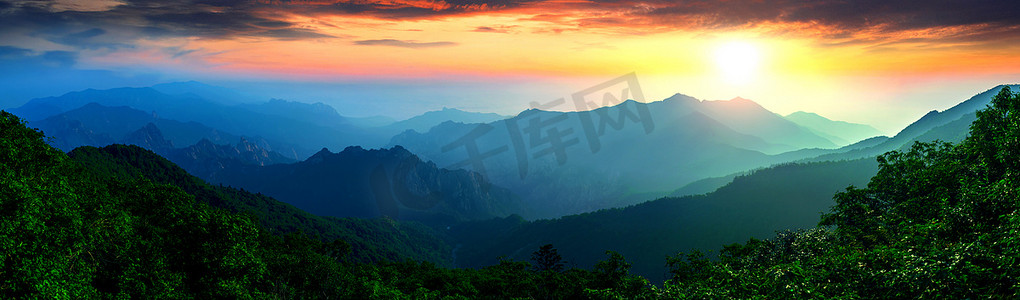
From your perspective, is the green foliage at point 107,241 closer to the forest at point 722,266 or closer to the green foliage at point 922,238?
the forest at point 722,266

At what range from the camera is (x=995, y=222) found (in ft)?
78.1

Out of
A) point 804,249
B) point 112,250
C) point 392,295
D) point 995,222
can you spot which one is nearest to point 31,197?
point 112,250

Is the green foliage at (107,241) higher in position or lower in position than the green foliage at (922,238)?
higher

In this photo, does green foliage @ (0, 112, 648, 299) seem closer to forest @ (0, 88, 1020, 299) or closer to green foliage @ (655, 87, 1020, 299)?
forest @ (0, 88, 1020, 299)

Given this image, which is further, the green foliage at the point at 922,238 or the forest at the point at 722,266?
the forest at the point at 722,266

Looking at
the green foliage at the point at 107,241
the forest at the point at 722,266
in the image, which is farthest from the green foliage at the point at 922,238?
the green foliage at the point at 107,241

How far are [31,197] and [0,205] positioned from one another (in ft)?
3.40

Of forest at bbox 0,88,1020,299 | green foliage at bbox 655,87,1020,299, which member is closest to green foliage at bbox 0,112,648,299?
forest at bbox 0,88,1020,299

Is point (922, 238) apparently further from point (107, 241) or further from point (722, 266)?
point (107, 241)

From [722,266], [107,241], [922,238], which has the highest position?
[107,241]

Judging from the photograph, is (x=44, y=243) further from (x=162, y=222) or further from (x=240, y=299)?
(x=162, y=222)

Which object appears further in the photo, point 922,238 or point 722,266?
point 722,266

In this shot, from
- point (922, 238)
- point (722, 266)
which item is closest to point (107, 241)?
point (722, 266)

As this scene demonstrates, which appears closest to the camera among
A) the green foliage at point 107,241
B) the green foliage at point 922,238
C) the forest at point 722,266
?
the green foliage at point 922,238
